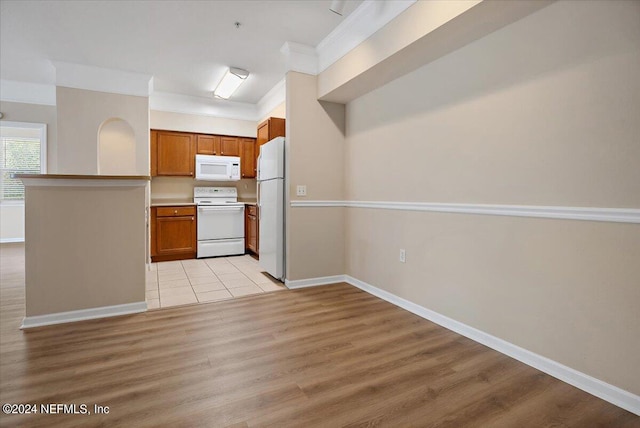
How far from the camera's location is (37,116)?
525 cm

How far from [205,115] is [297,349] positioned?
4.71 meters

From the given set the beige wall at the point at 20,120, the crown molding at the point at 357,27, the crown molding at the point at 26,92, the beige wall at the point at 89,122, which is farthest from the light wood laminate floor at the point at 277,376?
the crown molding at the point at 26,92

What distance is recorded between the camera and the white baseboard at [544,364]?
1.54m

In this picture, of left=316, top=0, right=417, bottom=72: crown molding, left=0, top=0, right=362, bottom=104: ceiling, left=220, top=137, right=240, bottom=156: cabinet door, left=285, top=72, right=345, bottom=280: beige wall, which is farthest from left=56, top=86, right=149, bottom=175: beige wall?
left=316, top=0, right=417, bottom=72: crown molding

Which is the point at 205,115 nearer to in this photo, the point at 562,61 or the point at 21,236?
the point at 21,236

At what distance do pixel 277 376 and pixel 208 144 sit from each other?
4614mm

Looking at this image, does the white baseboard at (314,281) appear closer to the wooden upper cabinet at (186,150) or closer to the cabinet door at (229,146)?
the wooden upper cabinet at (186,150)

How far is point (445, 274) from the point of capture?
250 centimetres

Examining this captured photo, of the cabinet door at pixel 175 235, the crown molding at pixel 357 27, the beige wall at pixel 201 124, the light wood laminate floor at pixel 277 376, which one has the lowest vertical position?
the light wood laminate floor at pixel 277 376

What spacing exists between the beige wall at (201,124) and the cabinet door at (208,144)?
12 cm

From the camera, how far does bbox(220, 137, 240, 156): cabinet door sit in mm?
5598

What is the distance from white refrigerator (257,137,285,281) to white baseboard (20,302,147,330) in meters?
1.44

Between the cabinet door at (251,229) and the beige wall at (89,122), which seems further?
the cabinet door at (251,229)

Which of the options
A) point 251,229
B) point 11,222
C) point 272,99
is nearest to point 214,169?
point 251,229
